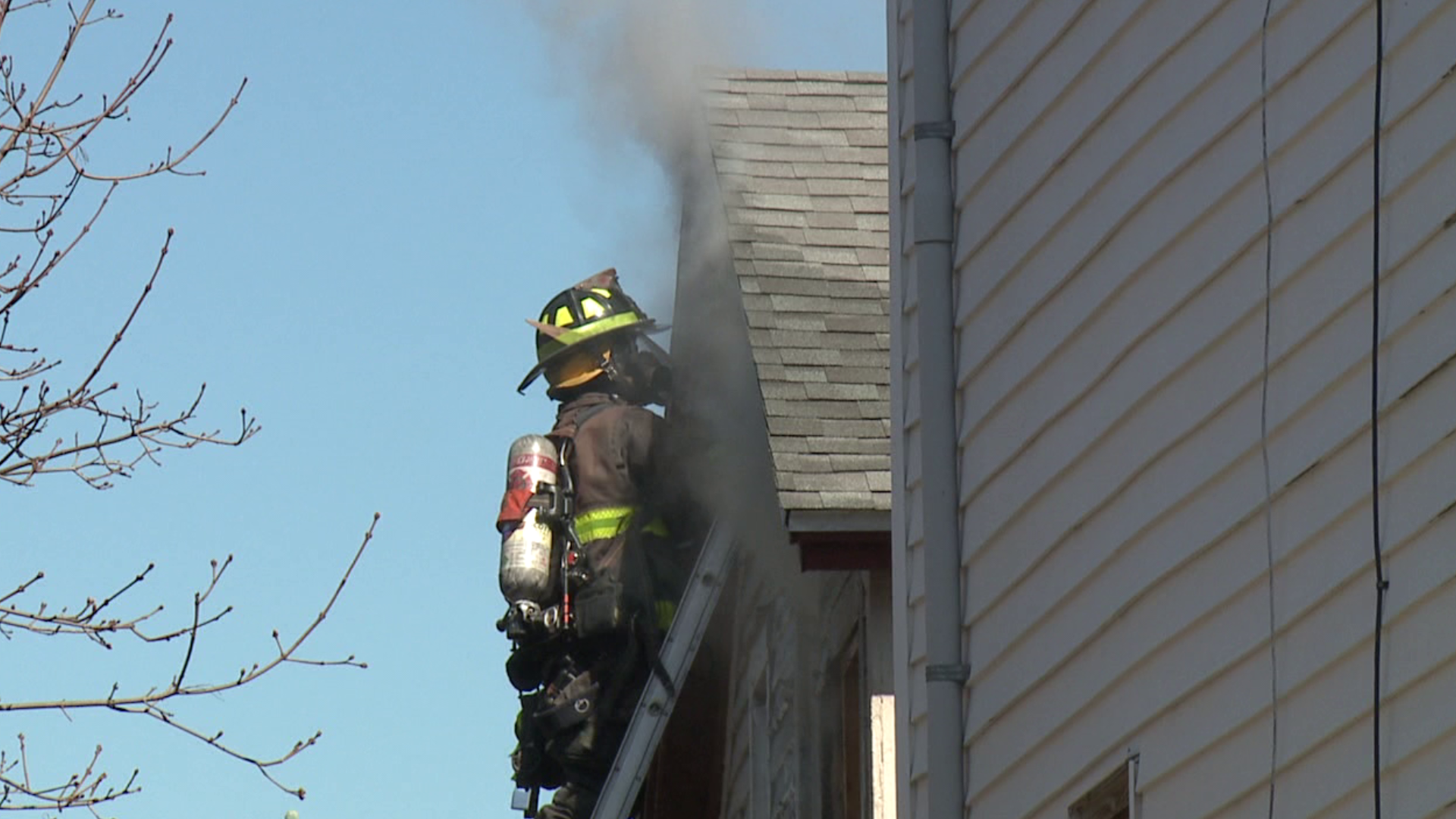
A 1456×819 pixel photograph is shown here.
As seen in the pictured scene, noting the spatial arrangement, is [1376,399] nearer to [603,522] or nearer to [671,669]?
[671,669]

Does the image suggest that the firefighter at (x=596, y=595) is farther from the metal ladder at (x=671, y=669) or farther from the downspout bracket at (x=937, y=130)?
the downspout bracket at (x=937, y=130)

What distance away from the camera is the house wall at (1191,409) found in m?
5.31

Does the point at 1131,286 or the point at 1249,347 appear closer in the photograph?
the point at 1249,347

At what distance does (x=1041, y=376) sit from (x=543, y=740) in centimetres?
555

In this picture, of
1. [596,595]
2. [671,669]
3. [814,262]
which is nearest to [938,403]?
[814,262]

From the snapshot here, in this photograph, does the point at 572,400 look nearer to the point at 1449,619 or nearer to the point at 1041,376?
the point at 1041,376

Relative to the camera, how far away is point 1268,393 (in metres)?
5.84

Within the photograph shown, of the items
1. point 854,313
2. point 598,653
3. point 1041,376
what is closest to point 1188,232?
point 1041,376

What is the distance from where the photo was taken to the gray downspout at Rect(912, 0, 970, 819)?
726cm

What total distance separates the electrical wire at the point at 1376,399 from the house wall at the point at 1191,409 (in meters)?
0.02

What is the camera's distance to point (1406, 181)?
5391 mm

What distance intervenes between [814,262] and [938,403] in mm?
3331

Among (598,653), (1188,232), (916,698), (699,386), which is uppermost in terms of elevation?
(699,386)

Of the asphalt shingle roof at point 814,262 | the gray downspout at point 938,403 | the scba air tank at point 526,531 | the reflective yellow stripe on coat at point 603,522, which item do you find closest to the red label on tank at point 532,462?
the scba air tank at point 526,531
